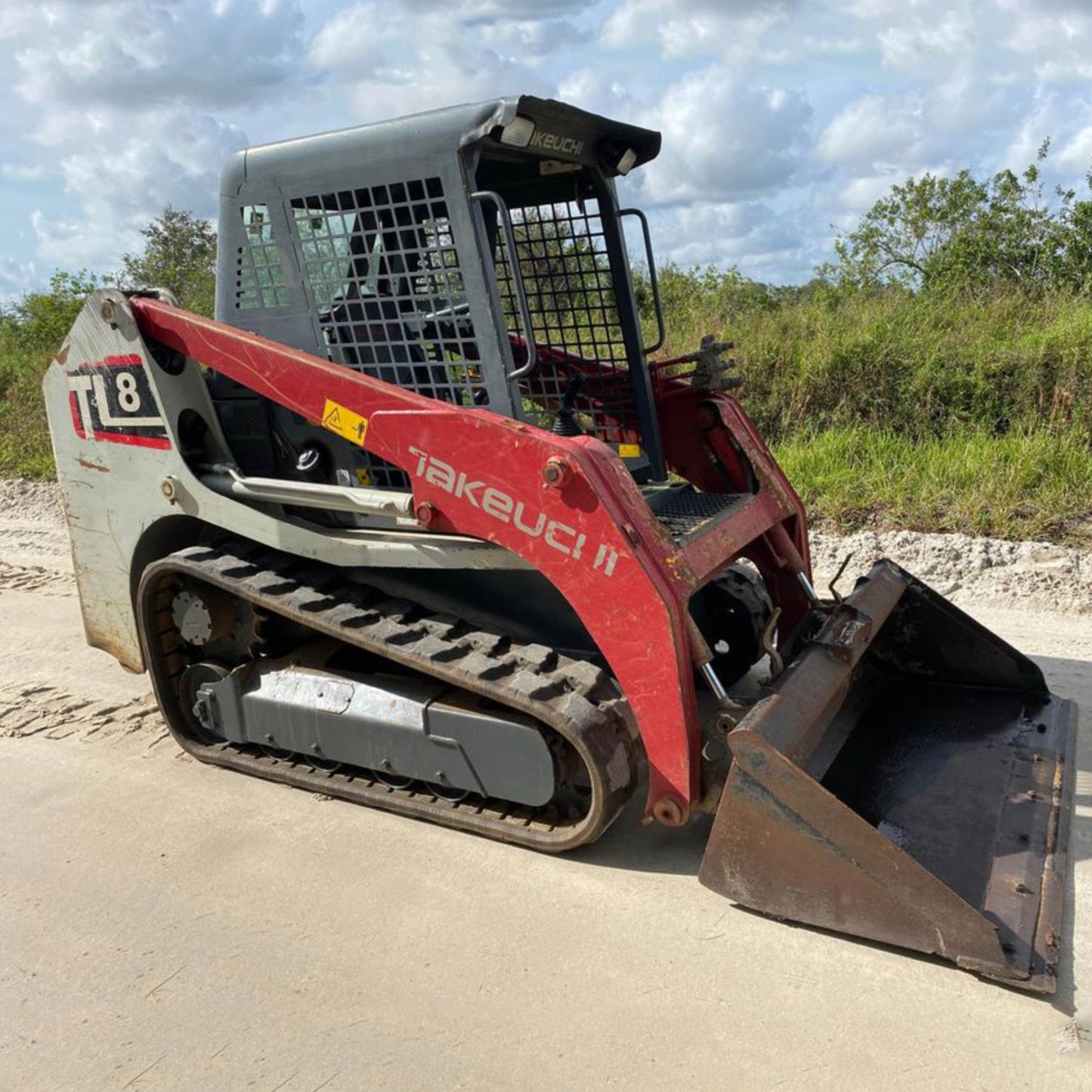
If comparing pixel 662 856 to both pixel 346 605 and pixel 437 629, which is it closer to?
pixel 437 629

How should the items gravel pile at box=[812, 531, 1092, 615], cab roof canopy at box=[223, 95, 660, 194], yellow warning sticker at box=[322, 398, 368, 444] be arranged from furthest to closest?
1. gravel pile at box=[812, 531, 1092, 615]
2. yellow warning sticker at box=[322, 398, 368, 444]
3. cab roof canopy at box=[223, 95, 660, 194]

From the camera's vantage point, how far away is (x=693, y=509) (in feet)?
12.2

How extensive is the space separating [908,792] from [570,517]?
1.39 meters

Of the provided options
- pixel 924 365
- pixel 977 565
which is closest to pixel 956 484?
pixel 977 565

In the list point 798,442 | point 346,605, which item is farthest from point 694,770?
point 798,442

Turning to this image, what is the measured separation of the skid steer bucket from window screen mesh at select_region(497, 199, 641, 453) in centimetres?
120

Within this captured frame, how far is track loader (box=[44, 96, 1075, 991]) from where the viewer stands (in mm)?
2906

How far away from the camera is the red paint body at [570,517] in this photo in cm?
292

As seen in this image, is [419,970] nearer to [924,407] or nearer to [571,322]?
[571,322]

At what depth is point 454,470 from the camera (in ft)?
10.4

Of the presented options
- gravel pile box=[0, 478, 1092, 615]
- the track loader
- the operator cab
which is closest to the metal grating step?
the track loader

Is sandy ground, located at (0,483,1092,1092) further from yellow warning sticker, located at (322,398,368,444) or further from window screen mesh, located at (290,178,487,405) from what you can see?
window screen mesh, located at (290,178,487,405)

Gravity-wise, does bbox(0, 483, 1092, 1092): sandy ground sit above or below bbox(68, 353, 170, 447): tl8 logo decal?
below

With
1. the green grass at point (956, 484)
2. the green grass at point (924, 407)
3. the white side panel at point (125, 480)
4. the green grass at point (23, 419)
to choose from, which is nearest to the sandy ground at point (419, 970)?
the white side panel at point (125, 480)
